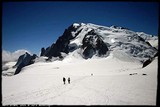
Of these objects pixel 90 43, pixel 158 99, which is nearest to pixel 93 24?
pixel 90 43

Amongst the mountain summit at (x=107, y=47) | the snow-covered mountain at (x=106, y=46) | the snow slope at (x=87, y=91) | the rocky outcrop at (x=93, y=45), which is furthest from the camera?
the rocky outcrop at (x=93, y=45)

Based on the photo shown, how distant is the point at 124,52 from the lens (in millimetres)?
121938

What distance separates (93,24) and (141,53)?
66.8m

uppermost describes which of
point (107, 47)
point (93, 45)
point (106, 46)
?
point (93, 45)

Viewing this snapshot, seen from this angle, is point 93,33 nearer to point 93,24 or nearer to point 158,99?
point 93,24

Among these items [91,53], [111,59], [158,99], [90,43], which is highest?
[90,43]

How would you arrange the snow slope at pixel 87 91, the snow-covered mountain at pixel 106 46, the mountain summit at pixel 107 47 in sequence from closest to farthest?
1. the snow slope at pixel 87 91
2. the mountain summit at pixel 107 47
3. the snow-covered mountain at pixel 106 46

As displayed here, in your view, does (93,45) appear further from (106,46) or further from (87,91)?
(87,91)

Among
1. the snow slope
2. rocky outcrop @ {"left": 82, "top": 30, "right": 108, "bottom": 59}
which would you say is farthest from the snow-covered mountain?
the snow slope

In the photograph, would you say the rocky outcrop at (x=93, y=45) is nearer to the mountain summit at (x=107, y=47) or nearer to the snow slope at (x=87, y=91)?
the mountain summit at (x=107, y=47)

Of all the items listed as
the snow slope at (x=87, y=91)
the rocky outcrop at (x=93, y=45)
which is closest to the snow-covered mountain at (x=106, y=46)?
the rocky outcrop at (x=93, y=45)

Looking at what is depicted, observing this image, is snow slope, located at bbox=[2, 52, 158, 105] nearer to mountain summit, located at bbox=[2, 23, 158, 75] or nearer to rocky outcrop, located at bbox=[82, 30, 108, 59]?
mountain summit, located at bbox=[2, 23, 158, 75]

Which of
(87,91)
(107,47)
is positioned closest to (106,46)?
(107,47)

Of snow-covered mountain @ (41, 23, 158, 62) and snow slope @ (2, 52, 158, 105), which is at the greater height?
snow-covered mountain @ (41, 23, 158, 62)
